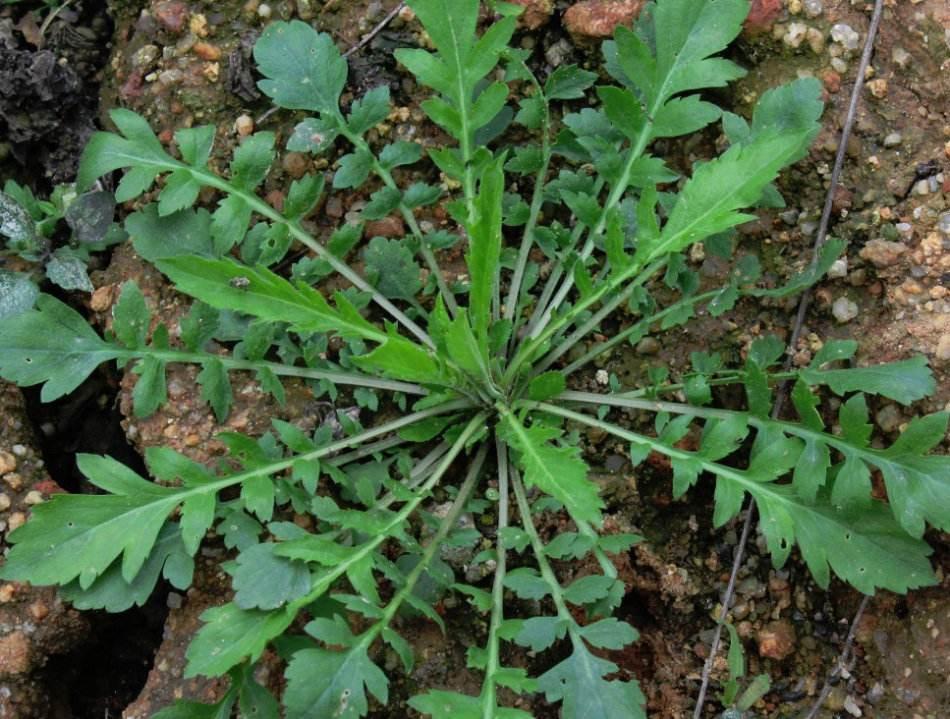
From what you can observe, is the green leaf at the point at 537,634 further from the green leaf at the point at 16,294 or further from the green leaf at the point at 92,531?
the green leaf at the point at 16,294

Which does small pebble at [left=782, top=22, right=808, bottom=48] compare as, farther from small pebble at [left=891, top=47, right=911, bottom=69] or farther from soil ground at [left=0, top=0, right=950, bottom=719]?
small pebble at [left=891, top=47, right=911, bottom=69]

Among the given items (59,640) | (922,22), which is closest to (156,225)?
(59,640)

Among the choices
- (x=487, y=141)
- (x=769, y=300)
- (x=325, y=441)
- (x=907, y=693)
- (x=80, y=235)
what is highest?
(x=487, y=141)

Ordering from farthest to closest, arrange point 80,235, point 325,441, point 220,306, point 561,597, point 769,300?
point 80,235 < point 769,300 < point 325,441 < point 561,597 < point 220,306

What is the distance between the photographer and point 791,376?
222cm

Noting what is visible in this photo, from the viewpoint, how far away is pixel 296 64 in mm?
2340

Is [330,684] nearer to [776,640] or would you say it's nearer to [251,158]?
[776,640]

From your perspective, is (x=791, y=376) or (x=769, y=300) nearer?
(x=791, y=376)

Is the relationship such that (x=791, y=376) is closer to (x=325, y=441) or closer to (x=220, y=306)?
(x=325, y=441)

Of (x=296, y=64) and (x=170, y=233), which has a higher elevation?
(x=296, y=64)

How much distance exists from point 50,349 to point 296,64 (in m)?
0.84

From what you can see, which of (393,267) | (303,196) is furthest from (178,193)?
(393,267)

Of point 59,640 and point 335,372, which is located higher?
point 335,372

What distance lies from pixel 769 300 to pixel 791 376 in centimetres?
25
